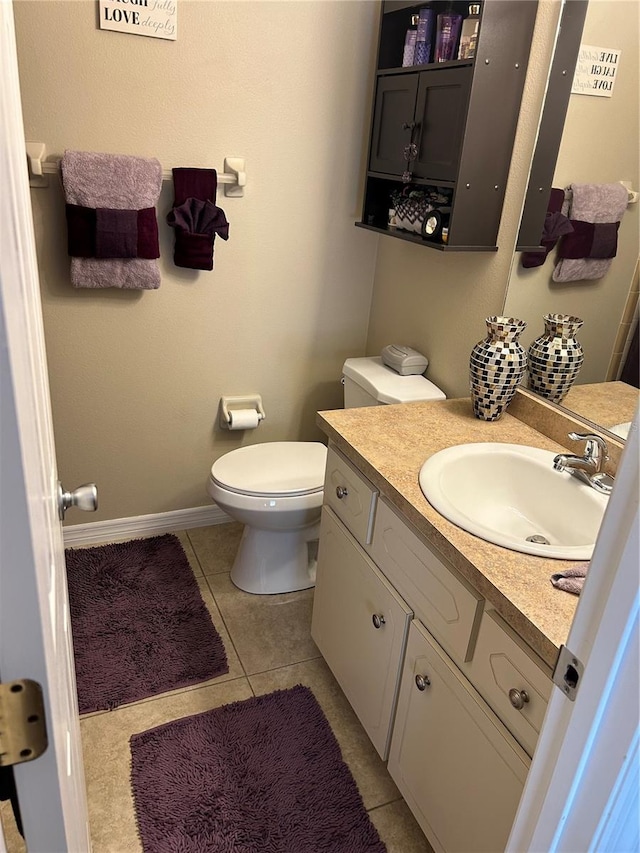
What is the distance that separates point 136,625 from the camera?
7.05 feet

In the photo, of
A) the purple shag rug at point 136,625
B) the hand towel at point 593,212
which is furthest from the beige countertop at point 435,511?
the purple shag rug at point 136,625

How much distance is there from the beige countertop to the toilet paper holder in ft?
2.75

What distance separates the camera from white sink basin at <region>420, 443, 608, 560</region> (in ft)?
4.74

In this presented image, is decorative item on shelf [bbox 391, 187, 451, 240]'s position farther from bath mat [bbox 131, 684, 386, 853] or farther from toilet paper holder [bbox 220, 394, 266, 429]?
bath mat [bbox 131, 684, 386, 853]

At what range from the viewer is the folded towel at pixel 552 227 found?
167cm

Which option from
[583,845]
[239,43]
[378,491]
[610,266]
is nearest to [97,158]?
[239,43]

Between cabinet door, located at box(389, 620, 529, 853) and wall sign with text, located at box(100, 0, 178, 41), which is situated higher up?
wall sign with text, located at box(100, 0, 178, 41)

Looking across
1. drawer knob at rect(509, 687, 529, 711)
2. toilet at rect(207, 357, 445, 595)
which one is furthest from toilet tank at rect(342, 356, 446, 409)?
drawer knob at rect(509, 687, 529, 711)

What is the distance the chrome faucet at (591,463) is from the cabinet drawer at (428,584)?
39 cm

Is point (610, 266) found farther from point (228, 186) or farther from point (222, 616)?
point (222, 616)

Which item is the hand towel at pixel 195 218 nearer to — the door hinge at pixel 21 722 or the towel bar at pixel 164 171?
the towel bar at pixel 164 171

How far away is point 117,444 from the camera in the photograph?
244 centimetres

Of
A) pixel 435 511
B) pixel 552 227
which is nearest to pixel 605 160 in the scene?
Answer: pixel 552 227

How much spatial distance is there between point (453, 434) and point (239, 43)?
143 centimetres
